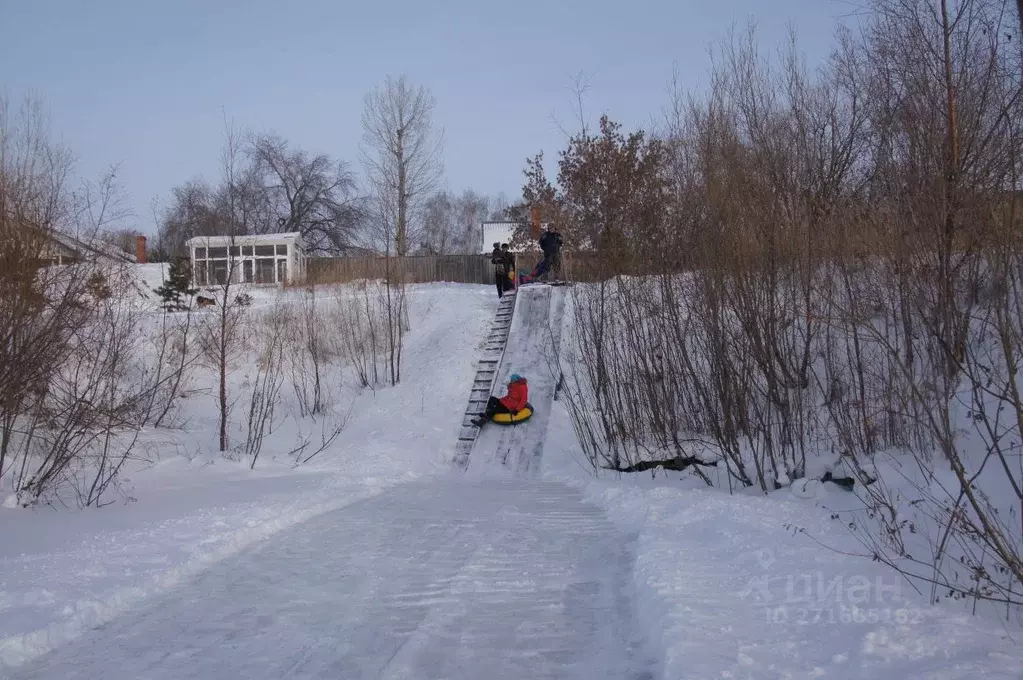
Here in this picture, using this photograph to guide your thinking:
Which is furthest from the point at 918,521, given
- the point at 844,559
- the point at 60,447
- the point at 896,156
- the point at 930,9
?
the point at 60,447

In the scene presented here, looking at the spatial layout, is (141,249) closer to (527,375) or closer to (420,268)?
(420,268)

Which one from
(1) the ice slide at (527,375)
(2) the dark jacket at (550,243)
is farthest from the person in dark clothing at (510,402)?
(2) the dark jacket at (550,243)

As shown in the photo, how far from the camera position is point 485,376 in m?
17.8

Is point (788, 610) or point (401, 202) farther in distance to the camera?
point (401, 202)

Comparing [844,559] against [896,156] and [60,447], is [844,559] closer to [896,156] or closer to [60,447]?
[896,156]

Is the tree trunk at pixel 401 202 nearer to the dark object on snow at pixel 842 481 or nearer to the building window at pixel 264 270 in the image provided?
the building window at pixel 264 270

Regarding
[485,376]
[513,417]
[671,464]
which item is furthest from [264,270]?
[671,464]

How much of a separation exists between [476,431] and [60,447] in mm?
8346

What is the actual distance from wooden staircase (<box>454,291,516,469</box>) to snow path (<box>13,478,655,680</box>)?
23.5 feet

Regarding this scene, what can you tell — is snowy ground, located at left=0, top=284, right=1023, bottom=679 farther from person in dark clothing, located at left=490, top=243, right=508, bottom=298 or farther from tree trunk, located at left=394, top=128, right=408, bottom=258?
person in dark clothing, located at left=490, top=243, right=508, bottom=298

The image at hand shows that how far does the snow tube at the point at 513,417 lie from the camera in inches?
617

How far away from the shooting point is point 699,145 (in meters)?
12.7

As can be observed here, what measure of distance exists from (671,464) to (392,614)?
6.55m

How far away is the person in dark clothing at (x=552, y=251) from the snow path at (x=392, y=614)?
501 inches
